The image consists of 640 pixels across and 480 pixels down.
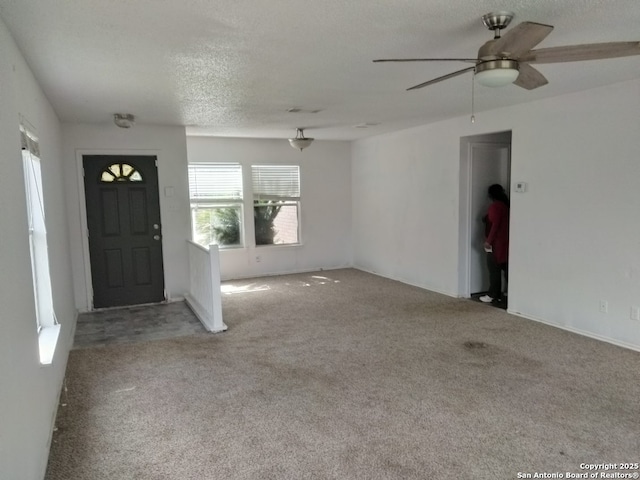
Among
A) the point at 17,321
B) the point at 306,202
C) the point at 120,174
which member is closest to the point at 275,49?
the point at 17,321

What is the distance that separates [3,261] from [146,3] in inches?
53.2

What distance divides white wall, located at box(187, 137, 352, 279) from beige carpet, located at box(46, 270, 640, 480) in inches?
113

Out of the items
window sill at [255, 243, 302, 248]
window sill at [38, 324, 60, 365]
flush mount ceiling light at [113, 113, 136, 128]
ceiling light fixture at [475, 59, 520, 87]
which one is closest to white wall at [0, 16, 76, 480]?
window sill at [38, 324, 60, 365]

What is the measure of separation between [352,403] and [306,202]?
5293mm

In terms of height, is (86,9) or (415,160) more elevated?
(86,9)

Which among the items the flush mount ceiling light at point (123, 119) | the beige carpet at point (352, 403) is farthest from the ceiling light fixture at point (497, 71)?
the flush mount ceiling light at point (123, 119)

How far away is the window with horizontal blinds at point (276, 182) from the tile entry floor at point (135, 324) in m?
2.56

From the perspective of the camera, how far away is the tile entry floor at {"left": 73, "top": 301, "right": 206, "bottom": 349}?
4.51 metres

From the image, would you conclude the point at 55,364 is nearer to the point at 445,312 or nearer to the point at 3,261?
the point at 3,261

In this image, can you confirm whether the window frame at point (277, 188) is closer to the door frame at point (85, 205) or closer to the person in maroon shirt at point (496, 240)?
the door frame at point (85, 205)

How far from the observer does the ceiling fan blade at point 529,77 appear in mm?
2361

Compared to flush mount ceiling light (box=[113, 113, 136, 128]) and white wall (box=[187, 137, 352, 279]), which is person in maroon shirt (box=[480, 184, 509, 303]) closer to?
white wall (box=[187, 137, 352, 279])

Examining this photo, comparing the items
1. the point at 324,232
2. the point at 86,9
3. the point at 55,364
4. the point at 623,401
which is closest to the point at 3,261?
the point at 86,9

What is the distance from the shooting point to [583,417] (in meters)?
2.77
